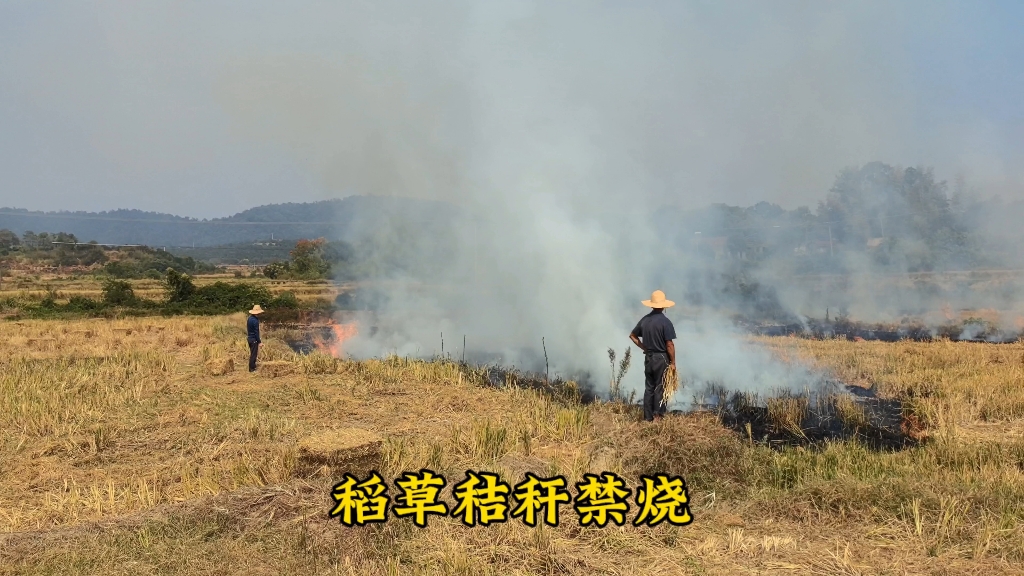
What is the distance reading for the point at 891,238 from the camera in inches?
1602

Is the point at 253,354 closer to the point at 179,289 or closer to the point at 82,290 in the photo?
the point at 179,289

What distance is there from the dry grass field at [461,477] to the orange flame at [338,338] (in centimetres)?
789

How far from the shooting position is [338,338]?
2405cm

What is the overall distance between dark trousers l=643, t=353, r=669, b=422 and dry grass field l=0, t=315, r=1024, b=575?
46 cm

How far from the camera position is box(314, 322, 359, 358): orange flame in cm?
2178

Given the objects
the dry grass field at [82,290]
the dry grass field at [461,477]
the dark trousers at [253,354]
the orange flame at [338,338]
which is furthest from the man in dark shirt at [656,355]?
the dry grass field at [82,290]

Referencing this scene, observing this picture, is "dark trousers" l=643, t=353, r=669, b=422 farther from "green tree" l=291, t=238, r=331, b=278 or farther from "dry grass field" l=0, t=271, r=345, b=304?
"green tree" l=291, t=238, r=331, b=278

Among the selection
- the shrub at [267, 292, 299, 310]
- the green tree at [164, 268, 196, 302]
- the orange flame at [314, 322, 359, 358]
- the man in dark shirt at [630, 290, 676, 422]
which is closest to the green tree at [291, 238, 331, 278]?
the green tree at [164, 268, 196, 302]

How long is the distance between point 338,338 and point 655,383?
17.5 meters

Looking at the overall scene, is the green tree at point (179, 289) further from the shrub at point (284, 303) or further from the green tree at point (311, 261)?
the green tree at point (311, 261)

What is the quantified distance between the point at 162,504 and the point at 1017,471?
30.7 ft

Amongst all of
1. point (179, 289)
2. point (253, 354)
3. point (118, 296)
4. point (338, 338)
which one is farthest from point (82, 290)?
point (253, 354)

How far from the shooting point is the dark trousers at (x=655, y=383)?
8.66 metres

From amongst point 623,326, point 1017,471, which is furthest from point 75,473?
point 623,326
